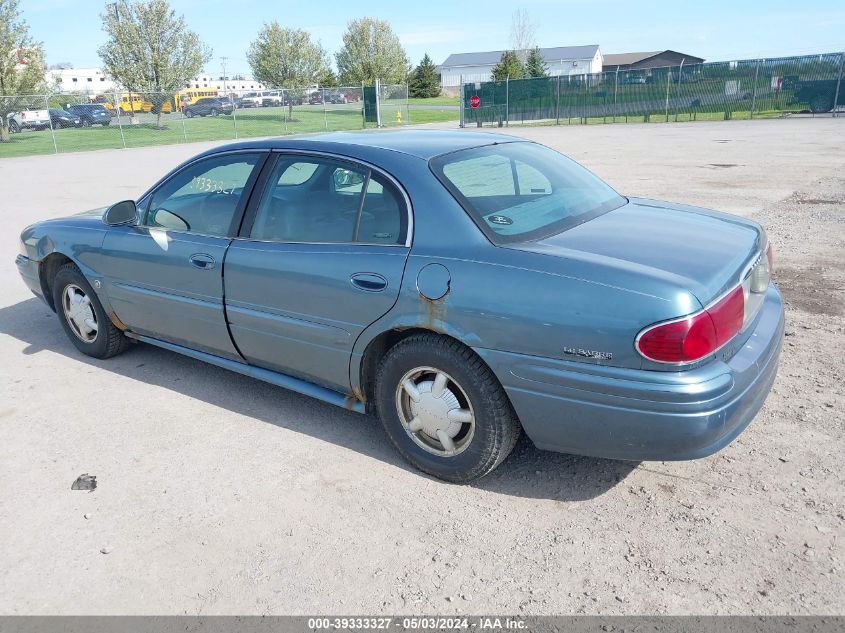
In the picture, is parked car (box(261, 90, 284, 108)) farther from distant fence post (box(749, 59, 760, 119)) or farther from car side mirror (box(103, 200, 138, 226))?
car side mirror (box(103, 200, 138, 226))

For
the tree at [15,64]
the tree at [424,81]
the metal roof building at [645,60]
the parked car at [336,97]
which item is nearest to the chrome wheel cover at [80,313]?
the tree at [15,64]

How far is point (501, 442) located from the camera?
308 centimetres

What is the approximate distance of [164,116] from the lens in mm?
42094

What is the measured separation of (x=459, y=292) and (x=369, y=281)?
1.65 ft

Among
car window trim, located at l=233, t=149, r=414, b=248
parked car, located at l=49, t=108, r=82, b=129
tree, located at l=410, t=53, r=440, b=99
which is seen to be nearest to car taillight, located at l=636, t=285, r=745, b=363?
car window trim, located at l=233, t=149, r=414, b=248

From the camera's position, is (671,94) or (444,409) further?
(671,94)

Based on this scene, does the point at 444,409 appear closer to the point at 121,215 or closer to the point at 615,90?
the point at 121,215

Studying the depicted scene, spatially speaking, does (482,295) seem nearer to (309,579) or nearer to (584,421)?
(584,421)

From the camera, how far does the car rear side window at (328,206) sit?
3.38 meters

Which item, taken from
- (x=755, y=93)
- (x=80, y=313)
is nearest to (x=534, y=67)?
(x=755, y=93)

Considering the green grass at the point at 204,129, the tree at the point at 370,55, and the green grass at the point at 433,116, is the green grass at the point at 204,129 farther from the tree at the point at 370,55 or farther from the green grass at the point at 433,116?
the tree at the point at 370,55

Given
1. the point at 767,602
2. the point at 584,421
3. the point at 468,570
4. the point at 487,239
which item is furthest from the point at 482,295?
the point at 767,602

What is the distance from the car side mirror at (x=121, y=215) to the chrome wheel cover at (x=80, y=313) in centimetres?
74

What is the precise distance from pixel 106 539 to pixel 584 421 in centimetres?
210
